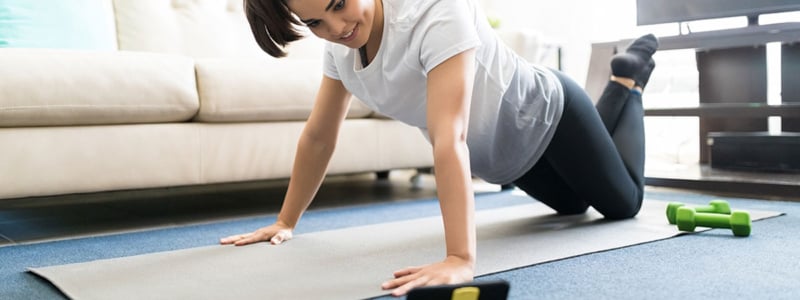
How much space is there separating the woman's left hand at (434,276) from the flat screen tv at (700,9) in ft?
6.20

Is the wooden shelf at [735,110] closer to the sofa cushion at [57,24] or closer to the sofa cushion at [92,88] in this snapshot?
the sofa cushion at [92,88]

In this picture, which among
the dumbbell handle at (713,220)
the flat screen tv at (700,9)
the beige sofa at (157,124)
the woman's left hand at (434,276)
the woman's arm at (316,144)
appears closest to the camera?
the woman's left hand at (434,276)

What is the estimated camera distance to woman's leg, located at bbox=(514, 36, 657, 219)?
160cm

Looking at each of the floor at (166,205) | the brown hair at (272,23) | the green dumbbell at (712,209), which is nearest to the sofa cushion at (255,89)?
the floor at (166,205)

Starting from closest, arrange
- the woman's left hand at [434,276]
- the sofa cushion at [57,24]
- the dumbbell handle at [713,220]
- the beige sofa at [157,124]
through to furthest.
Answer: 1. the woman's left hand at [434,276]
2. the dumbbell handle at [713,220]
3. the beige sofa at [157,124]
4. the sofa cushion at [57,24]

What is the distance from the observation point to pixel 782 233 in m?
1.59

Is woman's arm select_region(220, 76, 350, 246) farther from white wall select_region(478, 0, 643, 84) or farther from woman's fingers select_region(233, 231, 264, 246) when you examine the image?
white wall select_region(478, 0, 643, 84)

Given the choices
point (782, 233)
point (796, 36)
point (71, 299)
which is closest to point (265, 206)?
point (71, 299)

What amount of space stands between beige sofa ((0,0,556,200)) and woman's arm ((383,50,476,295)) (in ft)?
2.99

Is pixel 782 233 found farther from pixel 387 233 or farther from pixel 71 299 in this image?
pixel 71 299

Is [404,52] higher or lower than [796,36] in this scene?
higher

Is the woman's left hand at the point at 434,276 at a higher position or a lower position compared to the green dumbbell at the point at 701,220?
higher

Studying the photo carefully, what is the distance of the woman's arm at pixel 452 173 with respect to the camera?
1.08m

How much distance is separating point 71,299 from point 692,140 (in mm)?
2598
